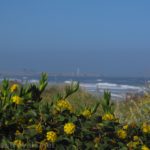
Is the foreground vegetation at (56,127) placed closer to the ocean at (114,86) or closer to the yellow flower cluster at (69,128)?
the yellow flower cluster at (69,128)

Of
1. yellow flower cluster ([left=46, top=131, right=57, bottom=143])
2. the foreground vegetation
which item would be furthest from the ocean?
yellow flower cluster ([left=46, top=131, right=57, bottom=143])

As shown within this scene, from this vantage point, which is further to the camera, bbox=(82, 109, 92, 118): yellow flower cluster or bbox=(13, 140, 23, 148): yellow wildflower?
bbox=(82, 109, 92, 118): yellow flower cluster

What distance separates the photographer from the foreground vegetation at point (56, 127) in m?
4.40

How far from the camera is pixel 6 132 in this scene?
4.55 meters

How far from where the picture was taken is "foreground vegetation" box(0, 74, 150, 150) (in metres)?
4.40

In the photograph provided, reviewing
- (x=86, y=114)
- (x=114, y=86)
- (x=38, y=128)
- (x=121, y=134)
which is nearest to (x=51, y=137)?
(x=38, y=128)

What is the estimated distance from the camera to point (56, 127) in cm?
456

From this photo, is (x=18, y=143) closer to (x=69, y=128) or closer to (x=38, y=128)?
(x=38, y=128)

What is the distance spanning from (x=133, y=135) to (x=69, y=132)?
66 centimetres

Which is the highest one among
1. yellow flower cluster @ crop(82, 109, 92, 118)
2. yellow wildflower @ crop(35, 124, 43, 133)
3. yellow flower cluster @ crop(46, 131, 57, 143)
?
yellow flower cluster @ crop(82, 109, 92, 118)

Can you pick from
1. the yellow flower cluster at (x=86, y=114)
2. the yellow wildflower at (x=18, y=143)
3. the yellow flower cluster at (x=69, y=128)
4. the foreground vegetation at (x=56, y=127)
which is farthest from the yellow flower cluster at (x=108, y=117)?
the yellow wildflower at (x=18, y=143)

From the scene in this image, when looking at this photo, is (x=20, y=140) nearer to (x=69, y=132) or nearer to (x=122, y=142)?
(x=69, y=132)

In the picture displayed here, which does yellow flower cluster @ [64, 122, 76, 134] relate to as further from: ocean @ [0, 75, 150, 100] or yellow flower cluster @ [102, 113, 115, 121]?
ocean @ [0, 75, 150, 100]

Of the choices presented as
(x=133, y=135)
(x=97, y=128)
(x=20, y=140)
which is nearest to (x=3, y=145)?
(x=20, y=140)
